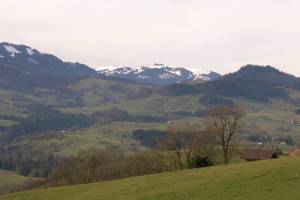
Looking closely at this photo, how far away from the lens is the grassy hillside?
163ft

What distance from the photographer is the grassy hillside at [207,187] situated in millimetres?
49688

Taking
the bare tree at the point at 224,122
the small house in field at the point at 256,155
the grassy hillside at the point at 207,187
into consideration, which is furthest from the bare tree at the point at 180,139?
the grassy hillside at the point at 207,187

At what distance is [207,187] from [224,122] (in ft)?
169

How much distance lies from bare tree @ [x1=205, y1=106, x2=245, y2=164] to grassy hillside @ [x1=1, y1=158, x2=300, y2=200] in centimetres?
3139

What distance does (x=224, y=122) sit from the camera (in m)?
108

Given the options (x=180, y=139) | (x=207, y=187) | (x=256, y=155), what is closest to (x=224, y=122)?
(x=256, y=155)

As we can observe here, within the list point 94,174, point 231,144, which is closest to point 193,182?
point 231,144

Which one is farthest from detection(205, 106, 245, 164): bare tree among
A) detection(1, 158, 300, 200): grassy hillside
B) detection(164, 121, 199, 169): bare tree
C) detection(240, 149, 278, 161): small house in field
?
detection(1, 158, 300, 200): grassy hillside

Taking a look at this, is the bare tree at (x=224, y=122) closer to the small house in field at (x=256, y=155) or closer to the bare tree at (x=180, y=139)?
the bare tree at (x=180, y=139)

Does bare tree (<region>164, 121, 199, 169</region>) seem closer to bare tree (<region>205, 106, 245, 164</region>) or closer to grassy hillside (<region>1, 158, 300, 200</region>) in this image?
bare tree (<region>205, 106, 245, 164</region>)

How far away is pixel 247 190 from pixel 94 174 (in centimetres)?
7557

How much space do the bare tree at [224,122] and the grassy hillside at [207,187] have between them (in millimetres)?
31389

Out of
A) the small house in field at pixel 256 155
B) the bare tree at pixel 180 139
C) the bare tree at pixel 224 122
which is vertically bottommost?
the small house in field at pixel 256 155

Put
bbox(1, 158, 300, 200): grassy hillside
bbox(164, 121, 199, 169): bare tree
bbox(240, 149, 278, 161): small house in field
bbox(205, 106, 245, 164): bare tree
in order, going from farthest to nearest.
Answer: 1. bbox(164, 121, 199, 169): bare tree
2. bbox(240, 149, 278, 161): small house in field
3. bbox(205, 106, 245, 164): bare tree
4. bbox(1, 158, 300, 200): grassy hillside
